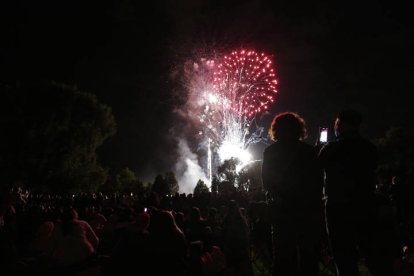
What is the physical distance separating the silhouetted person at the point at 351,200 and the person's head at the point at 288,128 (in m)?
0.35

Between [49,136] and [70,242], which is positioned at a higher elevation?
[49,136]

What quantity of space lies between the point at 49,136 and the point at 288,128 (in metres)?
42.1

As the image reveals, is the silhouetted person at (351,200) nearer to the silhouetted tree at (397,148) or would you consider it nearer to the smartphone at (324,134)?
the smartphone at (324,134)

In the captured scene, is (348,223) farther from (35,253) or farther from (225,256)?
(35,253)

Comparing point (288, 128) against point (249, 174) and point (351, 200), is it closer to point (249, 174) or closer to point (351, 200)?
point (351, 200)

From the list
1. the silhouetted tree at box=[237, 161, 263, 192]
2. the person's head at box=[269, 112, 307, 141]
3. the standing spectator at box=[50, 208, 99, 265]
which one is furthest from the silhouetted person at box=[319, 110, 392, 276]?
the silhouetted tree at box=[237, 161, 263, 192]

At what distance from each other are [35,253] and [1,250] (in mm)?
2562

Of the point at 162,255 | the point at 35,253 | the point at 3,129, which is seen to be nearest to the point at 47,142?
the point at 3,129

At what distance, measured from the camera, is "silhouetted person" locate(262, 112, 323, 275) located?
4.62m

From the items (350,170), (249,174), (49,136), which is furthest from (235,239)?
(49,136)

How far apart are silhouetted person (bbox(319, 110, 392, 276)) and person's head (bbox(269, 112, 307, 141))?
349 millimetres

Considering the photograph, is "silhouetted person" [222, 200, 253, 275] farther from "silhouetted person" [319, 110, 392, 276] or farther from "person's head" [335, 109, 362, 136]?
"person's head" [335, 109, 362, 136]

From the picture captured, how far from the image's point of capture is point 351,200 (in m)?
4.45

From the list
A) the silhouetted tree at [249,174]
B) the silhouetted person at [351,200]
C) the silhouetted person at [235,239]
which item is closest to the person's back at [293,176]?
the silhouetted person at [351,200]
